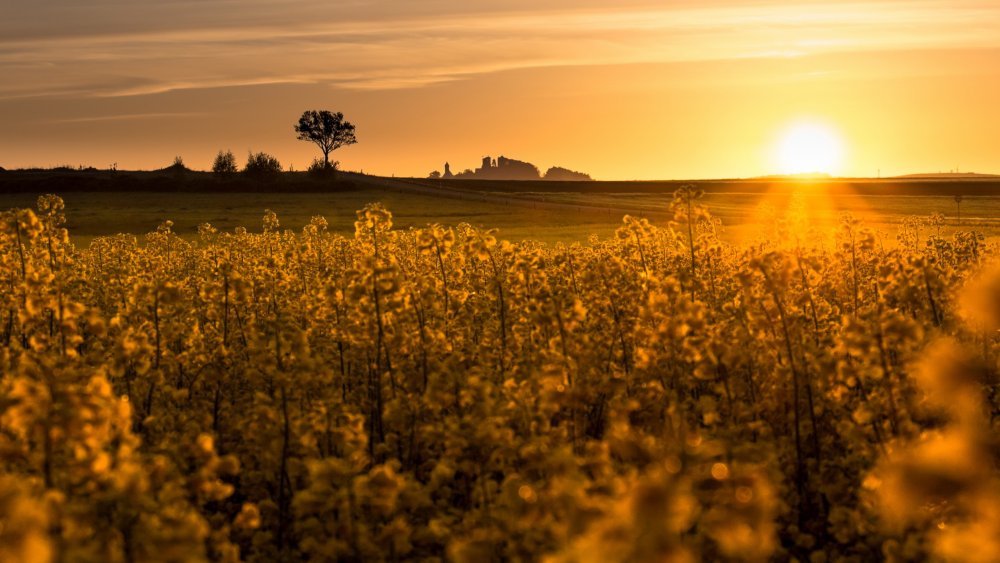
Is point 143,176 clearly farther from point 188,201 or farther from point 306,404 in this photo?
point 306,404

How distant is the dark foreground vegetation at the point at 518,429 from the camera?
15.5 ft

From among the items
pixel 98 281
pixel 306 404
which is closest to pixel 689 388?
pixel 306 404

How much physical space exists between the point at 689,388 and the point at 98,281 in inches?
584

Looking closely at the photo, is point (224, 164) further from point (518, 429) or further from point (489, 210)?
point (518, 429)

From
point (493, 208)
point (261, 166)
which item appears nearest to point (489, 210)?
point (493, 208)

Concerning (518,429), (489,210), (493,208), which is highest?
(493,208)

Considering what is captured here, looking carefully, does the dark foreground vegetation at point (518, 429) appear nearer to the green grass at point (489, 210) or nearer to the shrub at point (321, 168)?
the green grass at point (489, 210)

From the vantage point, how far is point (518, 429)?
33.1 feet

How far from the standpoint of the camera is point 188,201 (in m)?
84.8

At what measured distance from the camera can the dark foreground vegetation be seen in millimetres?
4730

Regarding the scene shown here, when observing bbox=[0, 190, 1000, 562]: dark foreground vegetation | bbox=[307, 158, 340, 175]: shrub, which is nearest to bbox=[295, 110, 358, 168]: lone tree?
bbox=[307, 158, 340, 175]: shrub

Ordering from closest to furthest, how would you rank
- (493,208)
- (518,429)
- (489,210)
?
(518,429)
(489,210)
(493,208)

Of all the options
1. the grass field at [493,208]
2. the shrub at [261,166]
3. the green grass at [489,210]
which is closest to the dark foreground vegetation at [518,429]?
the grass field at [493,208]

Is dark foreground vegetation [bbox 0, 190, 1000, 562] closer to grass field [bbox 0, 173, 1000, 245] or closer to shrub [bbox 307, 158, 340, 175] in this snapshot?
grass field [bbox 0, 173, 1000, 245]
